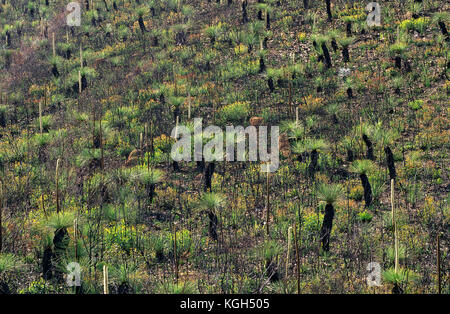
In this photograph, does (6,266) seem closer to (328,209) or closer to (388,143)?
(328,209)

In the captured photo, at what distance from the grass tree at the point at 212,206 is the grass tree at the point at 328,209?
246 cm

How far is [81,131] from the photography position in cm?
2056

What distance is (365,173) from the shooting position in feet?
50.2

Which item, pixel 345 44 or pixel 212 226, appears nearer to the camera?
pixel 212 226

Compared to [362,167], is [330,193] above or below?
below

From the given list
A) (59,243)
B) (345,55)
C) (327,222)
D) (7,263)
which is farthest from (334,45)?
(7,263)

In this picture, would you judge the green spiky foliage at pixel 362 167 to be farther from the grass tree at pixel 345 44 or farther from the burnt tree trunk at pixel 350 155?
the grass tree at pixel 345 44

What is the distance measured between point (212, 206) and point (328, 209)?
2.71m

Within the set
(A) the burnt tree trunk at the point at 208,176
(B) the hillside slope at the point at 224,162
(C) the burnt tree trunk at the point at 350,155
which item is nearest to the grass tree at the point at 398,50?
(B) the hillside slope at the point at 224,162

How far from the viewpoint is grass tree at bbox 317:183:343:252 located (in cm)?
1329

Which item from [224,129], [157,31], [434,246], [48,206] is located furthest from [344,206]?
[157,31]

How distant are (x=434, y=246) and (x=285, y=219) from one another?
3.60 metres

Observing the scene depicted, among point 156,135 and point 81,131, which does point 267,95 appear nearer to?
point 156,135

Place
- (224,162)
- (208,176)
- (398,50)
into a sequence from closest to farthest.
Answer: (208,176), (224,162), (398,50)
